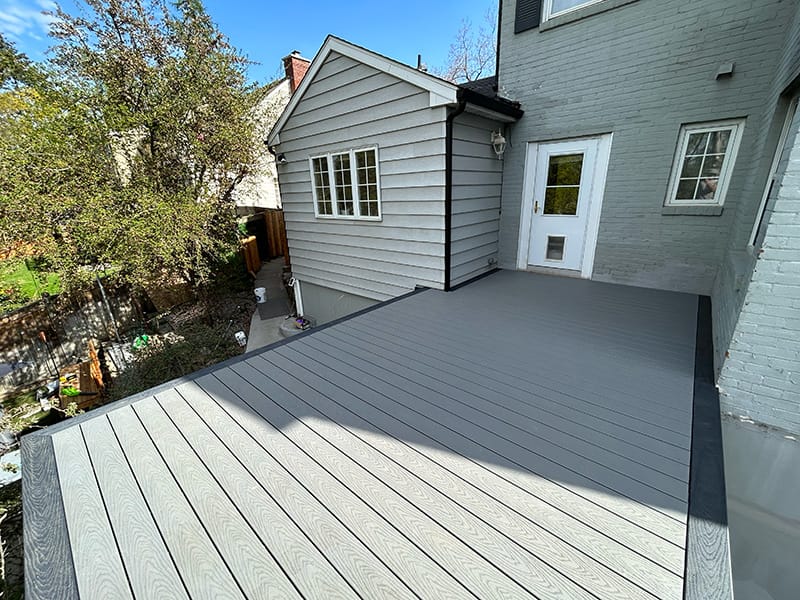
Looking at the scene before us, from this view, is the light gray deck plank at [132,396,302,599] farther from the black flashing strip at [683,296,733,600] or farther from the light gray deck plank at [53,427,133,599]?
the black flashing strip at [683,296,733,600]

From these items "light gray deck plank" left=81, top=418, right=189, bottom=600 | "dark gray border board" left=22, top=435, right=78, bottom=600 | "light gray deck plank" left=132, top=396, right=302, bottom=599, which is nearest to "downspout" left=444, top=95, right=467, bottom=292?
"light gray deck plank" left=132, top=396, right=302, bottom=599

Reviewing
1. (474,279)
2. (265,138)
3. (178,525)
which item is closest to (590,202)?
(474,279)

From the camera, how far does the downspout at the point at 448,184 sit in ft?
12.3

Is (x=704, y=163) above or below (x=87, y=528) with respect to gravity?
above

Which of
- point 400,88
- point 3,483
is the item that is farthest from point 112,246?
point 400,88

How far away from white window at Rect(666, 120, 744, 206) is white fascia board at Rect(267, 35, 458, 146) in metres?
2.67

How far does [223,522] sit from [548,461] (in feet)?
4.82

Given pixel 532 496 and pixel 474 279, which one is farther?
pixel 474 279

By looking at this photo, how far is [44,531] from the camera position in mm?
1364

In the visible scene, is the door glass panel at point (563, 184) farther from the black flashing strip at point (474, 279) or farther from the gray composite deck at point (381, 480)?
the gray composite deck at point (381, 480)

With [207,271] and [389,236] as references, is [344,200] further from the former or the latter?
[207,271]

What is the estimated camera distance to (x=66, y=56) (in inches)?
229

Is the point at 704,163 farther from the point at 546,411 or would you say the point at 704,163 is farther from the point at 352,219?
the point at 352,219

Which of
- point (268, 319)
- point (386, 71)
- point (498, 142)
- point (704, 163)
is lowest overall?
point (268, 319)
